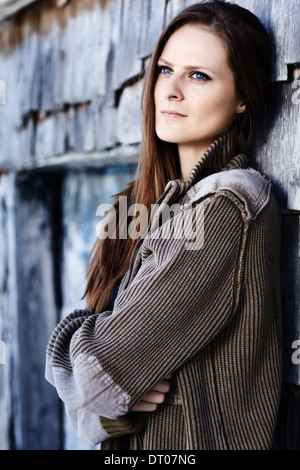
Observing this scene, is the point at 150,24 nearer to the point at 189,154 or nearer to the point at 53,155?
the point at 189,154

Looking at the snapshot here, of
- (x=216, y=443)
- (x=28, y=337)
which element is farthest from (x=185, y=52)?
(x=28, y=337)

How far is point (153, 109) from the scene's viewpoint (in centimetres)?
176

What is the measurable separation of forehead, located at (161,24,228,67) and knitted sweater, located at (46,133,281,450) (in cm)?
34

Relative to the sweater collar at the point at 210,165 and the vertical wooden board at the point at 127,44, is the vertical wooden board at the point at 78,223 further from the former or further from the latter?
the sweater collar at the point at 210,165

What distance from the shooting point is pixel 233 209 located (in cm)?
136

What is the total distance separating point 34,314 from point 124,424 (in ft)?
7.75

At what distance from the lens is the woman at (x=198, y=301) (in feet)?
4.39

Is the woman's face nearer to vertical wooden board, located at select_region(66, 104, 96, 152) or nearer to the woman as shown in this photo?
the woman

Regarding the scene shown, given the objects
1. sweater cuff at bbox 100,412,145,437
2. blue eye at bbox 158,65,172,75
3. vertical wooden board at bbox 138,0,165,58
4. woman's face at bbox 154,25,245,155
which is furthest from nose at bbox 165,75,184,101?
sweater cuff at bbox 100,412,145,437

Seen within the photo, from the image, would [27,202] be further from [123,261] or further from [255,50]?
[255,50]

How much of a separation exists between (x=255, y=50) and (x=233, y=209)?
557 mm

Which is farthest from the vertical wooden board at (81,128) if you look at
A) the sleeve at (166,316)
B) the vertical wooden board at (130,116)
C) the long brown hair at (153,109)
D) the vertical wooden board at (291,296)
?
the sleeve at (166,316)

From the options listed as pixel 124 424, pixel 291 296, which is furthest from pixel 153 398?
pixel 291 296

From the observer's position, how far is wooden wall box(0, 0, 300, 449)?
2.74 metres
